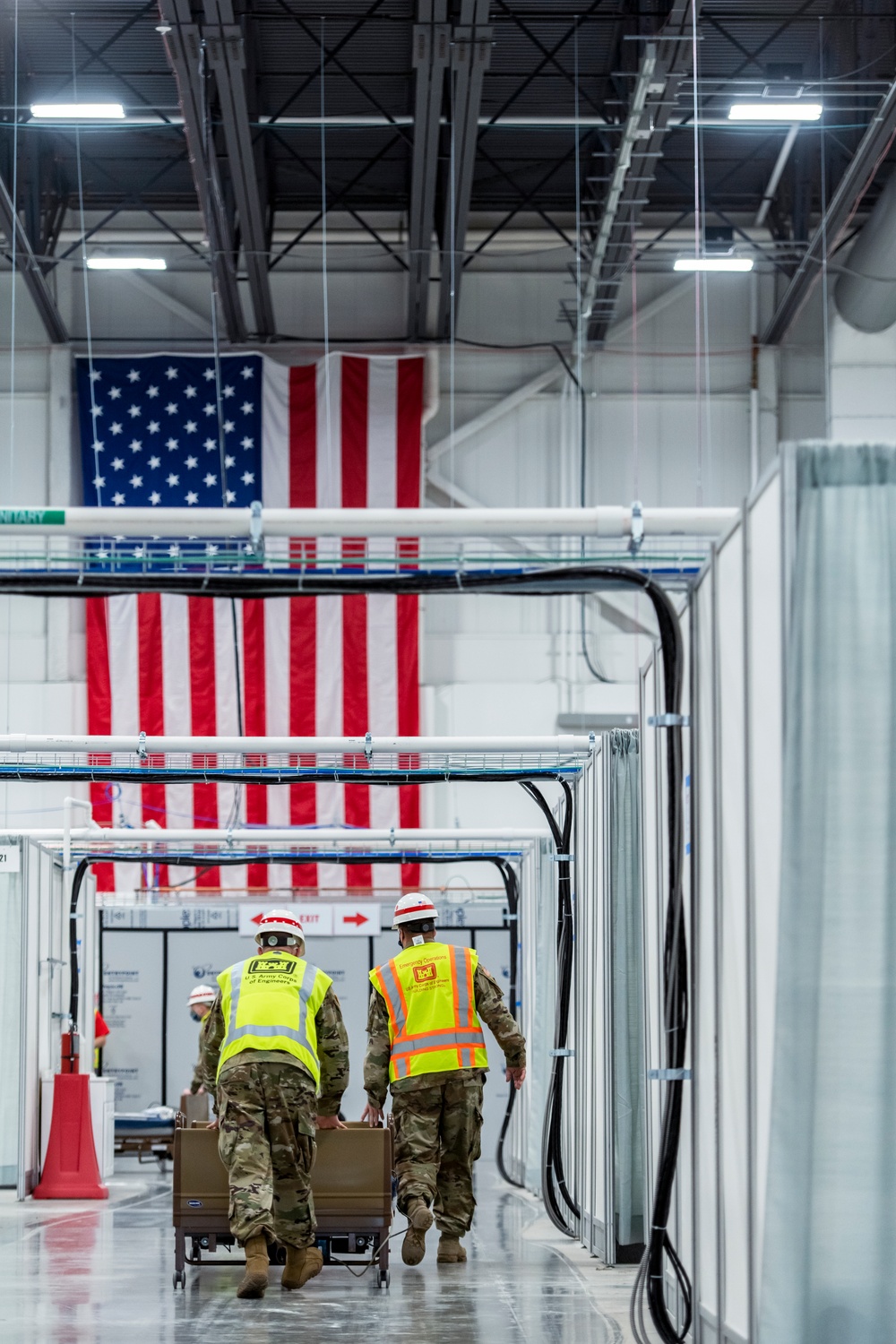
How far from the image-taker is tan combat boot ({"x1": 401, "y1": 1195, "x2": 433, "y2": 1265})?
909cm

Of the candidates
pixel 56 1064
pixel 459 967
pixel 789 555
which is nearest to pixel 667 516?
pixel 789 555

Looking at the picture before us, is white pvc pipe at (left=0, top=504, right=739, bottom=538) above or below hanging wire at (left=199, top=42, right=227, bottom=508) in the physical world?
below

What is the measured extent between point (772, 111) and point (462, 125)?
3.51 metres

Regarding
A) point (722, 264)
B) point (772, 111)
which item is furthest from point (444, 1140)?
point (722, 264)

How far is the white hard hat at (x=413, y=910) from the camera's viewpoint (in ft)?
32.2

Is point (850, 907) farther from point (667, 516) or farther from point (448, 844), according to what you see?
point (448, 844)

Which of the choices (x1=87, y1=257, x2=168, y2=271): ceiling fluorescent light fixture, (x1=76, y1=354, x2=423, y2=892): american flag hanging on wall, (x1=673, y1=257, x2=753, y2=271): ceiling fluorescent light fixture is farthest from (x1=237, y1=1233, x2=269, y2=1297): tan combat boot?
(x1=87, y1=257, x2=168, y2=271): ceiling fluorescent light fixture

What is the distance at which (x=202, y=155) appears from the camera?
17.7m

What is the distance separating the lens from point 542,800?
12.2 meters

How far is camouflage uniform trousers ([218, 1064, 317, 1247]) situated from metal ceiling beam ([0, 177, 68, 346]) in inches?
Answer: 509

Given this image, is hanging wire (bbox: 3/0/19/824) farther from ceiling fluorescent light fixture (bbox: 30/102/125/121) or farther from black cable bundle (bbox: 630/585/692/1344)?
black cable bundle (bbox: 630/585/692/1344)

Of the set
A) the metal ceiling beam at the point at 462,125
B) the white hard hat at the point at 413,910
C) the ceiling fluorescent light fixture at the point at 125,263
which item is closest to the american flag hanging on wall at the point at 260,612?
the metal ceiling beam at the point at 462,125

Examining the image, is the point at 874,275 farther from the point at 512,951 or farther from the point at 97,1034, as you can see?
the point at 97,1034

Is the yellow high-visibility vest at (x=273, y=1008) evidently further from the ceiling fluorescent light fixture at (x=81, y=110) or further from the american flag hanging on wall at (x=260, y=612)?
the american flag hanging on wall at (x=260, y=612)
